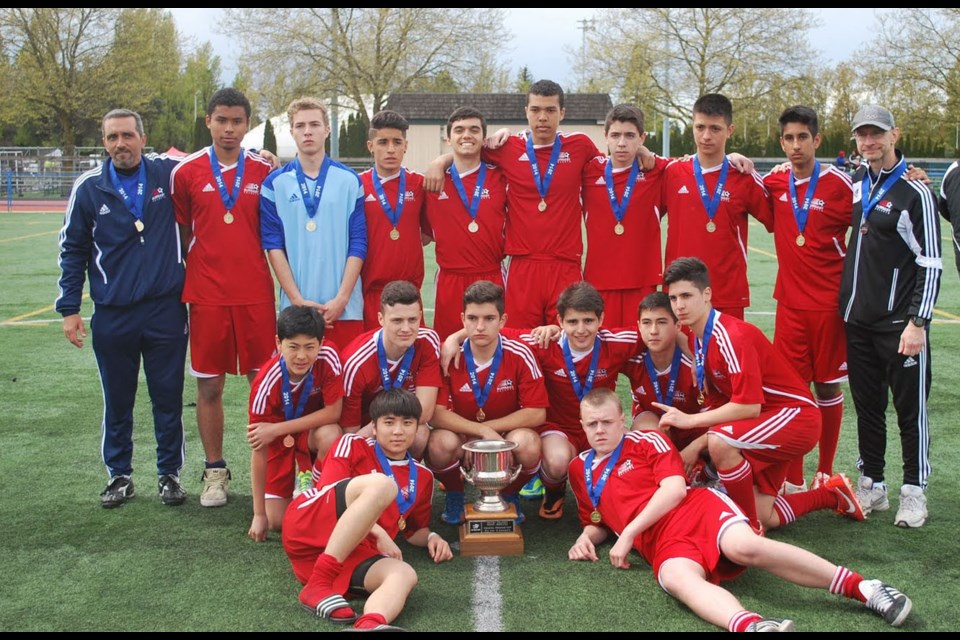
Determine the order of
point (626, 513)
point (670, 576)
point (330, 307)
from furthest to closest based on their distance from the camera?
1. point (330, 307)
2. point (626, 513)
3. point (670, 576)

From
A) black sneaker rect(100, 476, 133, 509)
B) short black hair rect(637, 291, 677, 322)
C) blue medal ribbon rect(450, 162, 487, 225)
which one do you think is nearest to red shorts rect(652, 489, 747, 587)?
short black hair rect(637, 291, 677, 322)

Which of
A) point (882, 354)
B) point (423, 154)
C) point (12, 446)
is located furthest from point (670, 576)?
point (423, 154)

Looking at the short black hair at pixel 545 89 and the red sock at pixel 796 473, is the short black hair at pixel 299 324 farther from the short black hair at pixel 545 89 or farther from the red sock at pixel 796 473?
the red sock at pixel 796 473

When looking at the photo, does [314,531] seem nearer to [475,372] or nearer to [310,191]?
[475,372]

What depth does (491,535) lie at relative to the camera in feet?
14.6

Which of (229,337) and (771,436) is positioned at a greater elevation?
(229,337)

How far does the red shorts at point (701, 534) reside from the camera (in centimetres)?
390

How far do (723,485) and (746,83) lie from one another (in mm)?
34979

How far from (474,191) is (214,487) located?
7.23 feet

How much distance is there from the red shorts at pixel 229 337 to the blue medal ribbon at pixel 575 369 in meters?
1.65

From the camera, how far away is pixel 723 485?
4621mm

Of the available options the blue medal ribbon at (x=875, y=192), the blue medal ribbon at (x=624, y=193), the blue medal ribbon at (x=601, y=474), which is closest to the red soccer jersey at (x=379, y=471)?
the blue medal ribbon at (x=601, y=474)

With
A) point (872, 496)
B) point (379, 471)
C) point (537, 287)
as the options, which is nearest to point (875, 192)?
point (872, 496)

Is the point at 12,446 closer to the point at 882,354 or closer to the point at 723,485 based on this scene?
the point at 723,485
